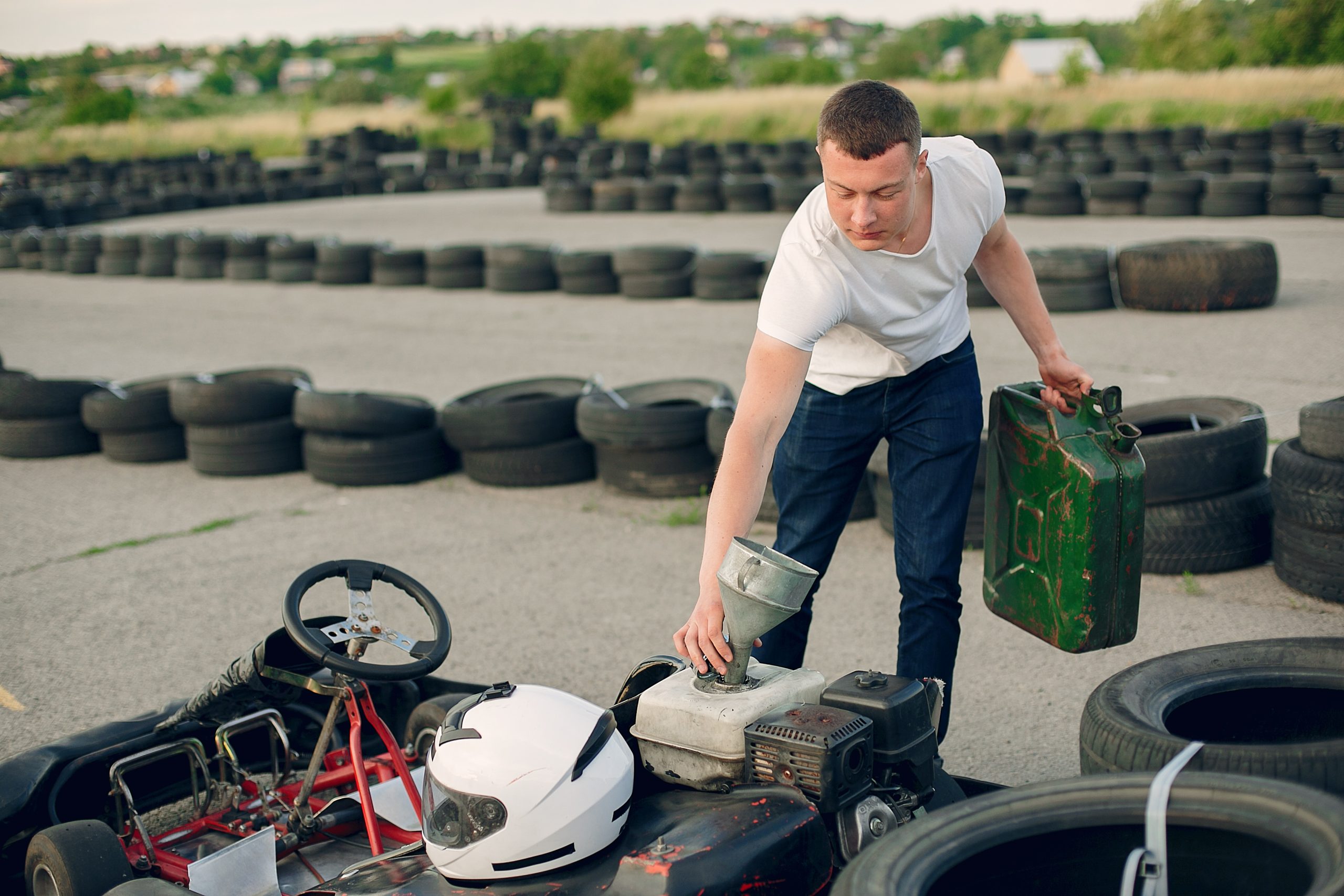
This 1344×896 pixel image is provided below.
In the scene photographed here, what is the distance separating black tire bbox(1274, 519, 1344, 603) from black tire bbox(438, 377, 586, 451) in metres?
3.44

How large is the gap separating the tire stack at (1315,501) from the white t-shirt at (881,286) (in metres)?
1.83

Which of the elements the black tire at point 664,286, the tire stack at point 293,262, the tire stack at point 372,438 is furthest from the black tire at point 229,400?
the tire stack at point 293,262

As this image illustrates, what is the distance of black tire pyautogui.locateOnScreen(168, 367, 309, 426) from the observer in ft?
22.4

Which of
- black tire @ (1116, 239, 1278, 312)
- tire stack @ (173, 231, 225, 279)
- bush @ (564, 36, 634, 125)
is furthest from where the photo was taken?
bush @ (564, 36, 634, 125)

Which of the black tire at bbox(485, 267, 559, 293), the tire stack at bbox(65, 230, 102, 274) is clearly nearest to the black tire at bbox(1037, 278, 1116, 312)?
the black tire at bbox(485, 267, 559, 293)

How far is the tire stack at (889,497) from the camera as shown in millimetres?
4793

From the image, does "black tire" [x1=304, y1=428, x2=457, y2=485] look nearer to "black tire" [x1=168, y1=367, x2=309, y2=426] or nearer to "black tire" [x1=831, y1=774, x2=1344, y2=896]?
"black tire" [x1=168, y1=367, x2=309, y2=426]

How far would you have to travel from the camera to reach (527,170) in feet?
89.1

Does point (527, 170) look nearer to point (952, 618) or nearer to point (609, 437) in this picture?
point (609, 437)

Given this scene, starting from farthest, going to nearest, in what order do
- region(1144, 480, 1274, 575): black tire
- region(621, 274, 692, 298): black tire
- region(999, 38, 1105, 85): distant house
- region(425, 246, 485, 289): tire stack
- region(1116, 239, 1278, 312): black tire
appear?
region(999, 38, 1105, 85): distant house → region(425, 246, 485, 289): tire stack → region(621, 274, 692, 298): black tire → region(1116, 239, 1278, 312): black tire → region(1144, 480, 1274, 575): black tire

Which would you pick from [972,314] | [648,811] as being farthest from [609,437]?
[972,314]

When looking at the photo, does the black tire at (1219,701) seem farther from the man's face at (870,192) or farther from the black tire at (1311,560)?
the black tire at (1311,560)

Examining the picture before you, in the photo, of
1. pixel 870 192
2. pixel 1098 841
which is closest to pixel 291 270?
pixel 870 192

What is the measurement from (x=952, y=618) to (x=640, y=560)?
2.40 m
